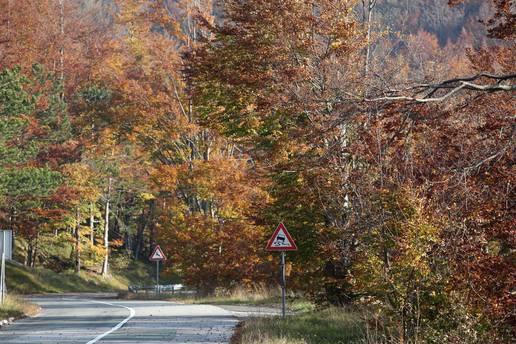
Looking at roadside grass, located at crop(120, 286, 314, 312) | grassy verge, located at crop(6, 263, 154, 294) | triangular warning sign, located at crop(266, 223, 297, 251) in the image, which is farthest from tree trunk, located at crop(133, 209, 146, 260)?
triangular warning sign, located at crop(266, 223, 297, 251)

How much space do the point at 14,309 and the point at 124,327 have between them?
701 centimetres

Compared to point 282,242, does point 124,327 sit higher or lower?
lower

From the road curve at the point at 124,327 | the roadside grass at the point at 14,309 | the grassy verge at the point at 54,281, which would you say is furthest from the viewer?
the grassy verge at the point at 54,281

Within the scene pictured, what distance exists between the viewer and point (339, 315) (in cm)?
1816

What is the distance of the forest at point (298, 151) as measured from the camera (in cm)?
1015

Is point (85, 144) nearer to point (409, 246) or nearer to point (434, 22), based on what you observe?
point (409, 246)

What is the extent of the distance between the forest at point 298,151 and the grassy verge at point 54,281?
5.46 ft

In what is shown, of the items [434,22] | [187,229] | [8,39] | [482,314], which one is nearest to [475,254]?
[482,314]

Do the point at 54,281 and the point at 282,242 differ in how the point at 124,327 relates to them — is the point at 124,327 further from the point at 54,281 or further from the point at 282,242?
the point at 54,281

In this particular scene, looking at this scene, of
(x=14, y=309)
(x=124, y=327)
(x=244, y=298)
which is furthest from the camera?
(x=244, y=298)

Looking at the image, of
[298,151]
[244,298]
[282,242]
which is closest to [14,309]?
[244,298]

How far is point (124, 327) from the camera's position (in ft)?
67.6

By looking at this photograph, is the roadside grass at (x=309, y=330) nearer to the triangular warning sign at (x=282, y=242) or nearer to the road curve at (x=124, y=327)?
the road curve at (x=124, y=327)

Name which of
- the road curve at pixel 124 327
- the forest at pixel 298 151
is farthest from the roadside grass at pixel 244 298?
the road curve at pixel 124 327
